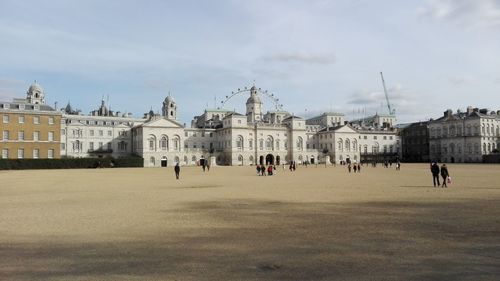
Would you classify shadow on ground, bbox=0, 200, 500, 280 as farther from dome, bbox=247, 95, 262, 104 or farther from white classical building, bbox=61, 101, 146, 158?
dome, bbox=247, 95, 262, 104

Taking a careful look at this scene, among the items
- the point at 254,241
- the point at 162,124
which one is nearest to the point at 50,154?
the point at 162,124

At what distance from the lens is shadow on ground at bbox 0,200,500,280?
28.0ft

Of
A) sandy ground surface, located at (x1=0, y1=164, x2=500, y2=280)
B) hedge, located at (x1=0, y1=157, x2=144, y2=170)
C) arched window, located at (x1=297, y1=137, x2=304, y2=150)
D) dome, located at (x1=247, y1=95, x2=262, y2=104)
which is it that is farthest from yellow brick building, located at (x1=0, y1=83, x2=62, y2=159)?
sandy ground surface, located at (x1=0, y1=164, x2=500, y2=280)

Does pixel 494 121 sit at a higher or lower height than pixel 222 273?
higher

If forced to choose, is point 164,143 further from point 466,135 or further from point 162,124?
point 466,135

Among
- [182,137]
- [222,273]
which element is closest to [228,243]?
[222,273]

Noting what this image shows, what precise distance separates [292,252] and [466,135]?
11783cm

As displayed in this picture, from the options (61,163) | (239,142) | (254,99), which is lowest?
(61,163)

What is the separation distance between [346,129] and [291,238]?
115 meters

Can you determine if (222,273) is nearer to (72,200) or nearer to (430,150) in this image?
(72,200)

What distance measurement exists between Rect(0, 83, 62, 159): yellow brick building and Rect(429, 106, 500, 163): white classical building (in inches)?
3909

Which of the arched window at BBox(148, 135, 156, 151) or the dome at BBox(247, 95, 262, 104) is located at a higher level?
the dome at BBox(247, 95, 262, 104)

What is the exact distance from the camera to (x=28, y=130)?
275 ft

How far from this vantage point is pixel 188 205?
19422 millimetres
